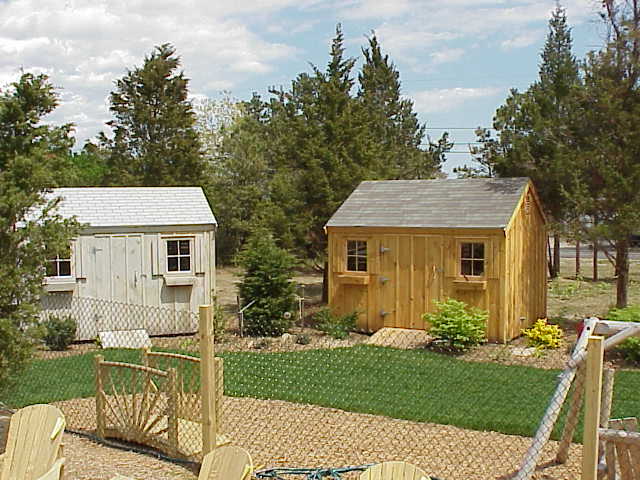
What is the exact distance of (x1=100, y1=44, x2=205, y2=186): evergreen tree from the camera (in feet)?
82.4

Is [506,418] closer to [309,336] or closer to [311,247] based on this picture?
[309,336]

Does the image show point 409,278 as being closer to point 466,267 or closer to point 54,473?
point 466,267

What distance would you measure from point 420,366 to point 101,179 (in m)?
19.3

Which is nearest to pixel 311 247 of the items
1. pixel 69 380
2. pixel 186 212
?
pixel 186 212

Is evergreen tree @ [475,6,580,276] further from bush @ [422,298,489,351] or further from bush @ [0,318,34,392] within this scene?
bush @ [0,318,34,392]

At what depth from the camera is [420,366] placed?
11266 mm

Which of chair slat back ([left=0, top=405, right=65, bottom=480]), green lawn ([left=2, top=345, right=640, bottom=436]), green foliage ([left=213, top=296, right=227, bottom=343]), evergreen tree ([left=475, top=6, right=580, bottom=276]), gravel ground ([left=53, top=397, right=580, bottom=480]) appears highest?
evergreen tree ([left=475, top=6, right=580, bottom=276])

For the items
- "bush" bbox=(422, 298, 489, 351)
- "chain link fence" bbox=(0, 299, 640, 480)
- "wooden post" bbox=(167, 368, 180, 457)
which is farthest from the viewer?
"bush" bbox=(422, 298, 489, 351)

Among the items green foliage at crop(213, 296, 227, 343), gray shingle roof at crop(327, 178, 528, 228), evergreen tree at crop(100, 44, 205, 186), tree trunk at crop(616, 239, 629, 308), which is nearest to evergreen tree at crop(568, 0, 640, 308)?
tree trunk at crop(616, 239, 629, 308)

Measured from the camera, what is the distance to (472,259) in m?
13.6

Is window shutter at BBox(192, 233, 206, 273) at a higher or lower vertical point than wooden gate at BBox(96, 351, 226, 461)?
higher

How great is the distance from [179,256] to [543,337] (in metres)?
7.39

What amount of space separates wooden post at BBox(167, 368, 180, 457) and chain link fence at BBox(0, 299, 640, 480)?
1 cm

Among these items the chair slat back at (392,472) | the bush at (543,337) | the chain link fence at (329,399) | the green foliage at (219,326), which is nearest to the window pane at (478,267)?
the bush at (543,337)
